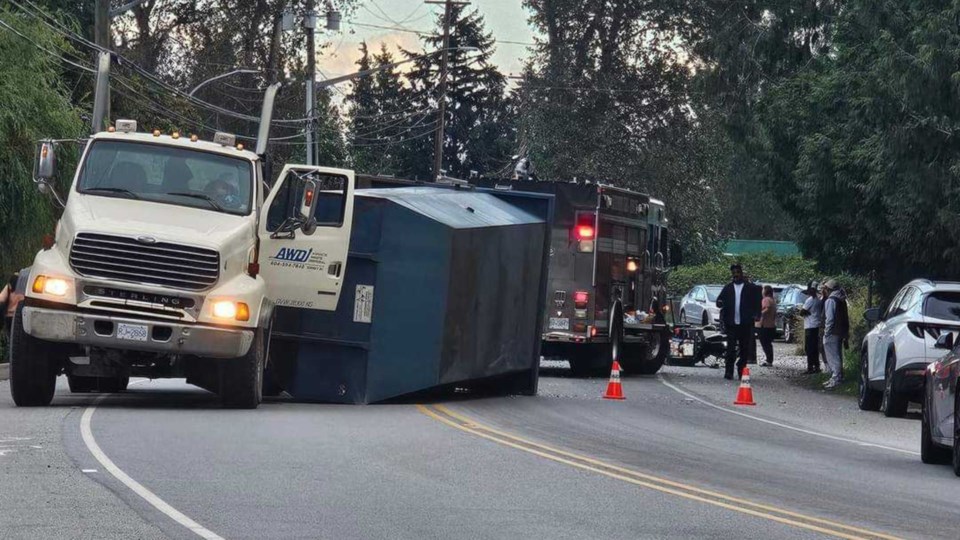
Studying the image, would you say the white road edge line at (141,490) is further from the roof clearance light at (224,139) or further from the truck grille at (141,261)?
the roof clearance light at (224,139)

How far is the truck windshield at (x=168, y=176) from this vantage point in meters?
18.8

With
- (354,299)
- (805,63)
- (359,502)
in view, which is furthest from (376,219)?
(805,63)

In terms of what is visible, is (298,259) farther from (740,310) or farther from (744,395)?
(740,310)

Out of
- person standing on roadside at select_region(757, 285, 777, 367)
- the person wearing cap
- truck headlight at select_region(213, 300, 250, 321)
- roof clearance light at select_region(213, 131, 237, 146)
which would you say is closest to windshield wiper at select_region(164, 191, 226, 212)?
roof clearance light at select_region(213, 131, 237, 146)

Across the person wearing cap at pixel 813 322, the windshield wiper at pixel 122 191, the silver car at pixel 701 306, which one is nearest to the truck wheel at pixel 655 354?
the person wearing cap at pixel 813 322

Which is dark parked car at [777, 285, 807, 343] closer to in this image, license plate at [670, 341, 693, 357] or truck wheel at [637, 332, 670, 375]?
license plate at [670, 341, 693, 357]

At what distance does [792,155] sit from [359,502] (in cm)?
2380

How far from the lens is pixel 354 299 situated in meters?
20.4

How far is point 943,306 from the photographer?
23.1m

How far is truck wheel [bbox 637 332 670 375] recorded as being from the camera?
106 feet

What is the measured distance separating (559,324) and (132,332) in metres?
12.3

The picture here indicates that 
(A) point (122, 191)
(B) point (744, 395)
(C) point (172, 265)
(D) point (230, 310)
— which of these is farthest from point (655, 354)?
(C) point (172, 265)

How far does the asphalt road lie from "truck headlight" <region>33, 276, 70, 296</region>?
1216mm

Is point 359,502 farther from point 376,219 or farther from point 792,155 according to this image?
point 792,155
